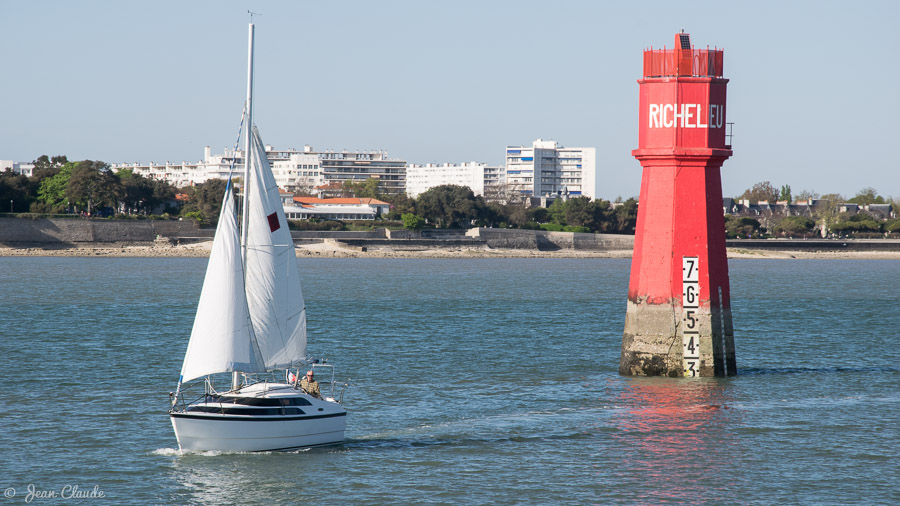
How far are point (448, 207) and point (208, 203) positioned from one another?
42026 millimetres

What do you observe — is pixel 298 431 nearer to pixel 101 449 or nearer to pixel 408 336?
pixel 101 449

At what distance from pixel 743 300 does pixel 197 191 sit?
11542 centimetres

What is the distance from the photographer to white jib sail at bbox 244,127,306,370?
76.2 feet

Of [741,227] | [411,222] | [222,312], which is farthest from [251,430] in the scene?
[741,227]

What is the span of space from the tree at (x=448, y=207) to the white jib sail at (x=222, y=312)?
156 metres

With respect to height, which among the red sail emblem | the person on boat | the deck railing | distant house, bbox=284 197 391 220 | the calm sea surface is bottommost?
the calm sea surface

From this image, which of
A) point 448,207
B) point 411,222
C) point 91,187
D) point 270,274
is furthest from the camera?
point 448,207

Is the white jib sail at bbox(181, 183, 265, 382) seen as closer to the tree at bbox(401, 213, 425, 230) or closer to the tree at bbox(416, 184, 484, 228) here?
the tree at bbox(401, 213, 425, 230)

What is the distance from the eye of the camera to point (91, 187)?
15500cm

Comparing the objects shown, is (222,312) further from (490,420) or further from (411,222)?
(411,222)

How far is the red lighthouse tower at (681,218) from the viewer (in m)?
28.9

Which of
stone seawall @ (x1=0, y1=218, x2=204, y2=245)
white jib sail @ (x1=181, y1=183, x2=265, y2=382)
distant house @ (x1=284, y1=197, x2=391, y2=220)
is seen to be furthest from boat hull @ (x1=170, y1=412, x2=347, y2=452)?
distant house @ (x1=284, y1=197, x2=391, y2=220)

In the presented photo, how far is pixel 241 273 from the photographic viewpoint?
2319 centimetres

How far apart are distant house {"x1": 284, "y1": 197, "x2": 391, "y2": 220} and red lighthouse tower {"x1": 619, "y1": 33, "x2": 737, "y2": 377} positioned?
153m
